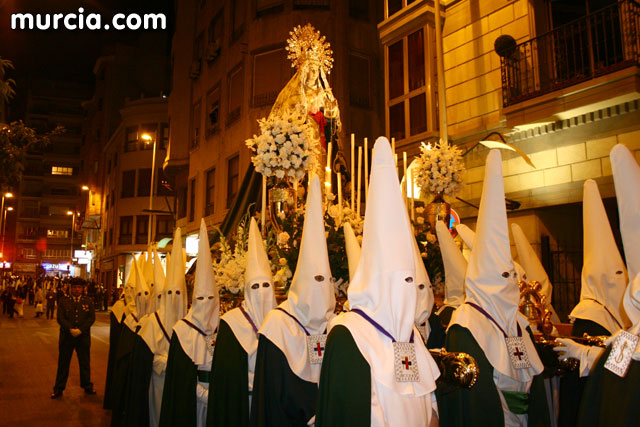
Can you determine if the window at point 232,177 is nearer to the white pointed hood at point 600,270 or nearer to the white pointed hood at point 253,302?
the white pointed hood at point 253,302

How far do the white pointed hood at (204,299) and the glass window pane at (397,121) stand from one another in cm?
879

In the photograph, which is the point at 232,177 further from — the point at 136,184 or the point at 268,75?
the point at 136,184

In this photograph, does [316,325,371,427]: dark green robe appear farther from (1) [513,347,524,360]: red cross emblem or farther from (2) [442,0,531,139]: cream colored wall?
(2) [442,0,531,139]: cream colored wall

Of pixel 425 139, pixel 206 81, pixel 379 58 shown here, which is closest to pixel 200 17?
pixel 206 81

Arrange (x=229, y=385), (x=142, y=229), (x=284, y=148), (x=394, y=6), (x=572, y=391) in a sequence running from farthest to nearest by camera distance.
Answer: (x=142, y=229), (x=394, y=6), (x=284, y=148), (x=572, y=391), (x=229, y=385)

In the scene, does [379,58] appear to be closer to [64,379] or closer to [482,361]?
[64,379]

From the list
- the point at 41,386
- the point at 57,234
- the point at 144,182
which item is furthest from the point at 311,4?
the point at 57,234

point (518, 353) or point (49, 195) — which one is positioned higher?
point (49, 195)

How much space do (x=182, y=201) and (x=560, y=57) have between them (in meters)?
19.7

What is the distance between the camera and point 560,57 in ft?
32.6

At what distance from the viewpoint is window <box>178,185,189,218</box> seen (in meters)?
25.4

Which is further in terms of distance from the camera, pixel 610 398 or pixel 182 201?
pixel 182 201

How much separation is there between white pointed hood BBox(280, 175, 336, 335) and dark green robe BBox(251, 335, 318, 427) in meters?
0.36

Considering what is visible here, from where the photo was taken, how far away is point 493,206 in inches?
150
